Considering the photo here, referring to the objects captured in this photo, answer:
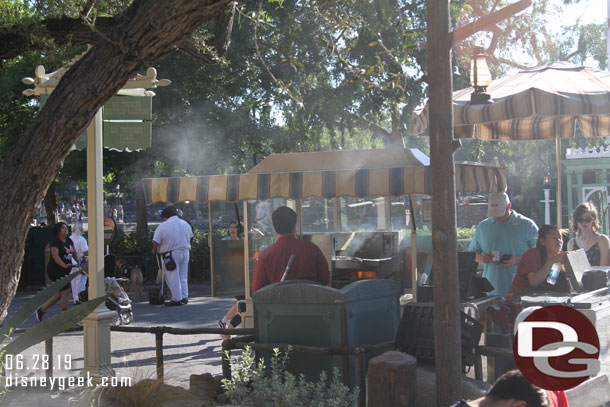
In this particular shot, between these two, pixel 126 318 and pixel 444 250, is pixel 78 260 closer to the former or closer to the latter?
pixel 126 318

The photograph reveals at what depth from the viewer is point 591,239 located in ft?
24.7

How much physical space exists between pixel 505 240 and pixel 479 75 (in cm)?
202

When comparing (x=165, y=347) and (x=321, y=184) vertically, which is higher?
(x=321, y=184)

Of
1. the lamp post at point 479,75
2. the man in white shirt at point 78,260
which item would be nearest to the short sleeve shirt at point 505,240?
the lamp post at point 479,75

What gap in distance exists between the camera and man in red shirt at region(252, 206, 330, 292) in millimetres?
5879

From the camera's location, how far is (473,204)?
3288 centimetres

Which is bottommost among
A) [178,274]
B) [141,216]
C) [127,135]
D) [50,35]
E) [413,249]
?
[178,274]

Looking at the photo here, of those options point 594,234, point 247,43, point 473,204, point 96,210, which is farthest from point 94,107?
point 473,204

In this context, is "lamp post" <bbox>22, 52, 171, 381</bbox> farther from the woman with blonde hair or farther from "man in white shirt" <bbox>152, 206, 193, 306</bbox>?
"man in white shirt" <bbox>152, 206, 193, 306</bbox>

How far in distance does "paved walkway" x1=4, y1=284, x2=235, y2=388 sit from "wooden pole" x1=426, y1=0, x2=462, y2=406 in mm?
2186

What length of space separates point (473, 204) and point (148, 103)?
1073 inches

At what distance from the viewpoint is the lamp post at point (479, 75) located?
237 inches

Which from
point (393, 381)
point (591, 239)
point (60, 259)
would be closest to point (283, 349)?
point (393, 381)
